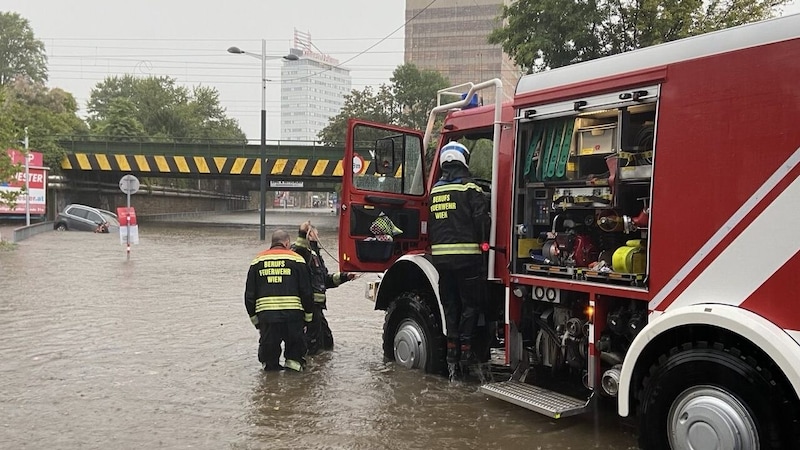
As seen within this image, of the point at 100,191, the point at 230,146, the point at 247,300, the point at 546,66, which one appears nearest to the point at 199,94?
the point at 100,191

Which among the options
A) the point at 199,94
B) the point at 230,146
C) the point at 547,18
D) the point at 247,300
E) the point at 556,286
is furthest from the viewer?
the point at 199,94

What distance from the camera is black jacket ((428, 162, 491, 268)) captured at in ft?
18.5

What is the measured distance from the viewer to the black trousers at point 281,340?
6.71 metres

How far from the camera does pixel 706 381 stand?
382 centimetres

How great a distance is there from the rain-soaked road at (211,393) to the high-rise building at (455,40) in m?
84.8

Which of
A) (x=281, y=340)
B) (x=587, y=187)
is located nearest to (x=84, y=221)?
(x=281, y=340)

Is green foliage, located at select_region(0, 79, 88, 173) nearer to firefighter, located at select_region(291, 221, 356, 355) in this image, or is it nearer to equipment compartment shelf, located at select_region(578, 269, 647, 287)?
firefighter, located at select_region(291, 221, 356, 355)

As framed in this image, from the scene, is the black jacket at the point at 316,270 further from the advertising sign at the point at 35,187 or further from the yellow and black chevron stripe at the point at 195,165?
the yellow and black chevron stripe at the point at 195,165

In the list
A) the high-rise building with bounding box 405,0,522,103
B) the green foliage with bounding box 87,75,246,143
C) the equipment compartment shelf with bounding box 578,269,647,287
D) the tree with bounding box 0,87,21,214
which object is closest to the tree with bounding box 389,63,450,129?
the green foliage with bounding box 87,75,246,143

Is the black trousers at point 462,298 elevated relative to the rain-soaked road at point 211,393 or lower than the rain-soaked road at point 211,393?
elevated

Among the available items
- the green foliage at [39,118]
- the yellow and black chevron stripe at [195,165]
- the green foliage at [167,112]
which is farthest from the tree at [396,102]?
the green foliage at [39,118]

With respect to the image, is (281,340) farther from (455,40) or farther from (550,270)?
(455,40)

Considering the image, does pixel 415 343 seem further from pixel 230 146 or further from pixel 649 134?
pixel 230 146

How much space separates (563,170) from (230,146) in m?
33.3
